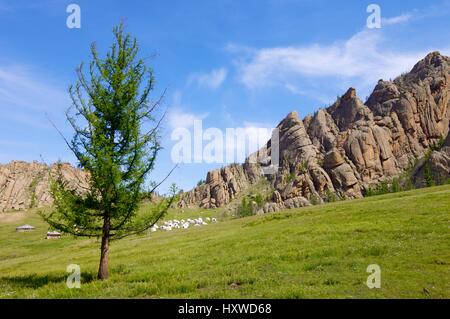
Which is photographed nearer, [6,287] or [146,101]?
[6,287]

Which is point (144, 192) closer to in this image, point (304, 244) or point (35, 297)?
point (35, 297)

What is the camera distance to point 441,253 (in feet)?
64.1

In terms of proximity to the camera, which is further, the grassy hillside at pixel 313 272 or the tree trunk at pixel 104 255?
the tree trunk at pixel 104 255

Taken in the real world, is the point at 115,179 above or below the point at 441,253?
above

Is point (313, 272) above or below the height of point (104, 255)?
below

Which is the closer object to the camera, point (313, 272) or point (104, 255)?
point (313, 272)

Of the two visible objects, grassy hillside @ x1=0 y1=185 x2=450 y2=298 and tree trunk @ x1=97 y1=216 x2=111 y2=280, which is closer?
grassy hillside @ x1=0 y1=185 x2=450 y2=298

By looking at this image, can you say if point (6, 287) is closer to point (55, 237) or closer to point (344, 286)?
point (344, 286)

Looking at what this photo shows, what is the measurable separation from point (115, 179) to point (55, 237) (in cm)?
11432

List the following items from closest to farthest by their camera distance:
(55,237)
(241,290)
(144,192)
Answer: (241,290) → (144,192) → (55,237)

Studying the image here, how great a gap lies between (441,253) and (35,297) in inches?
770

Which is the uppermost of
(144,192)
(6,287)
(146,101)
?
(146,101)
